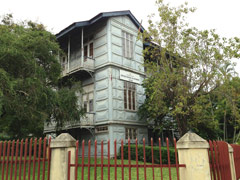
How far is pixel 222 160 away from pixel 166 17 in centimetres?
982

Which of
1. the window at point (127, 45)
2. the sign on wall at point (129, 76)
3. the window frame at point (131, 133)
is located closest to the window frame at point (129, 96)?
the sign on wall at point (129, 76)

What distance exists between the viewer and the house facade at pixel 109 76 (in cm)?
1642

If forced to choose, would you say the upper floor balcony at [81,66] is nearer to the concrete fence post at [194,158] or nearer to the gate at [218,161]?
the gate at [218,161]

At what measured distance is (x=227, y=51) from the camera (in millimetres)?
12398

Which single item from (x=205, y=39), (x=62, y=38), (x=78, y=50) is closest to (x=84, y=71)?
(x=78, y=50)

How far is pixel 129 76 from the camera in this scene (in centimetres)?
1817

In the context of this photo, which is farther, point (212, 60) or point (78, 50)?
point (78, 50)

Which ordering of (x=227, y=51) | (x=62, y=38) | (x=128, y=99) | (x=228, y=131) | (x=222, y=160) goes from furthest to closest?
(x=228, y=131) → (x=62, y=38) → (x=128, y=99) → (x=227, y=51) → (x=222, y=160)

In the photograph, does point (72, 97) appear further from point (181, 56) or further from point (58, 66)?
point (181, 56)

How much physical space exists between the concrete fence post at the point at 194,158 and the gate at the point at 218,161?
1.15 ft

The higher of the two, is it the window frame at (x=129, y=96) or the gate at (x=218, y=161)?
the window frame at (x=129, y=96)

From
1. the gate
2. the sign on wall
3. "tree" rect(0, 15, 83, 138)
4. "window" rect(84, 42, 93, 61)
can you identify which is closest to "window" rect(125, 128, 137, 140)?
the sign on wall

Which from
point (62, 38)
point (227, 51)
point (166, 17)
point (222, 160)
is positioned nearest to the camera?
point (222, 160)

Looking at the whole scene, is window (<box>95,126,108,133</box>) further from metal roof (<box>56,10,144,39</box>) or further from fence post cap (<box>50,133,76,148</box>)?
fence post cap (<box>50,133,76,148</box>)
